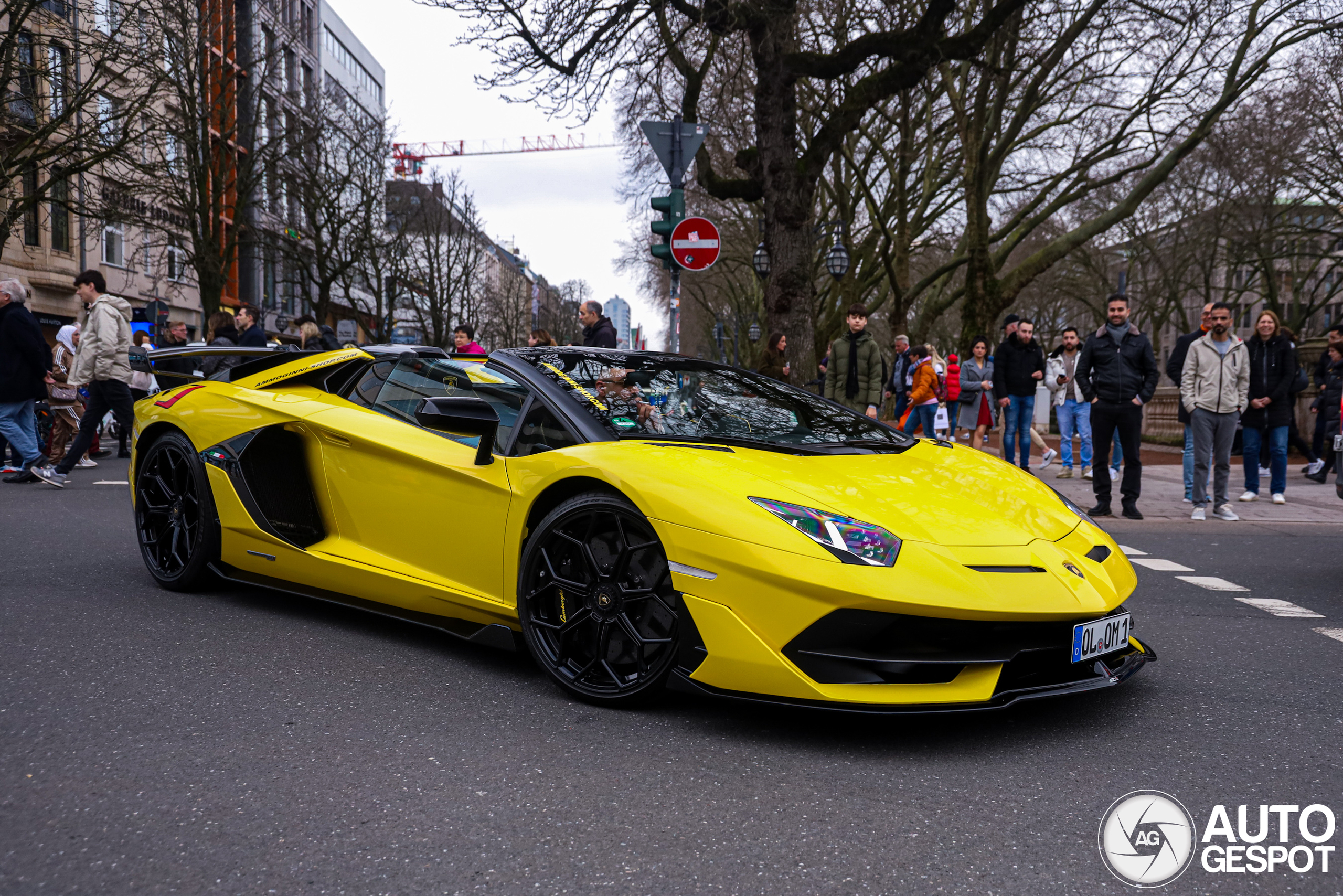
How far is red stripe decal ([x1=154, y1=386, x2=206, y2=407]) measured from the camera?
551 centimetres

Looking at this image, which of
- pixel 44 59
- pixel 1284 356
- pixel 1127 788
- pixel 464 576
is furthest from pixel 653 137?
pixel 44 59

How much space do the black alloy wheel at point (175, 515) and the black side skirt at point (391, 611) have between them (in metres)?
0.13

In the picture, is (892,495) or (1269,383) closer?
(892,495)

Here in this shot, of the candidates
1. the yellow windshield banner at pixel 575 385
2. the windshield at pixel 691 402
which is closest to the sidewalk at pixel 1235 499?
the windshield at pixel 691 402

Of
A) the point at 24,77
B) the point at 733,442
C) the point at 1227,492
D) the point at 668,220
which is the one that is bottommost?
the point at 1227,492

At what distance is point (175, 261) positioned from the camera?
1363 inches

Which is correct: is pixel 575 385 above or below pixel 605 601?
above

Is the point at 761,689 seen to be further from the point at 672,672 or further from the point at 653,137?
the point at 653,137

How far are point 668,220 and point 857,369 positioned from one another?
8.88ft

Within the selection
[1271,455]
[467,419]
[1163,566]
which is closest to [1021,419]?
[1271,455]

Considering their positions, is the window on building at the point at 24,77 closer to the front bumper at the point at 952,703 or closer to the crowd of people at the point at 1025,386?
the crowd of people at the point at 1025,386

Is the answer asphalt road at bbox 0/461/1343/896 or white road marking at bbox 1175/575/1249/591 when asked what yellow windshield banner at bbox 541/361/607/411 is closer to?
asphalt road at bbox 0/461/1343/896

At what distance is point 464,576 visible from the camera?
4094 millimetres

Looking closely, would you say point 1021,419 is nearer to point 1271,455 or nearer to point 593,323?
point 1271,455
